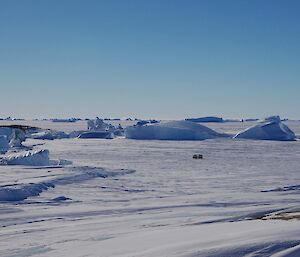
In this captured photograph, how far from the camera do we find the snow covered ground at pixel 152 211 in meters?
4.33

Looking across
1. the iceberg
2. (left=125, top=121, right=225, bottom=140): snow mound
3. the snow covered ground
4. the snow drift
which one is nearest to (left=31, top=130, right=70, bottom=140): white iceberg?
the iceberg

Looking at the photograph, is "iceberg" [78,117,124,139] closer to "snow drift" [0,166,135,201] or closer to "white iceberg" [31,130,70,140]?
"white iceberg" [31,130,70,140]

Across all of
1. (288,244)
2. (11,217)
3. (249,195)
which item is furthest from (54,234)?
(249,195)

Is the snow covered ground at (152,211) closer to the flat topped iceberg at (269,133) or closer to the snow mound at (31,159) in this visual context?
the snow mound at (31,159)

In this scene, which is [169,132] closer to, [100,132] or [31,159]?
[100,132]

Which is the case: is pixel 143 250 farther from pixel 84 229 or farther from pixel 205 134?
pixel 205 134

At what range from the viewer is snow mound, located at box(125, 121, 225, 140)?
31703 millimetres

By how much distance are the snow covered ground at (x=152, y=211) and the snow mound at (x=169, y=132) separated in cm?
1692

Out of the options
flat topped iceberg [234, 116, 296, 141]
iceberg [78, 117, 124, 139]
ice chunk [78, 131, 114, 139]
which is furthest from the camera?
iceberg [78, 117, 124, 139]

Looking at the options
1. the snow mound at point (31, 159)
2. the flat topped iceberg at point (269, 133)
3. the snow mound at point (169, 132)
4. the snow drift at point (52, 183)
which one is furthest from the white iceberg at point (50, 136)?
the snow drift at point (52, 183)

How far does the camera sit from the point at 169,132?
3184 centimetres

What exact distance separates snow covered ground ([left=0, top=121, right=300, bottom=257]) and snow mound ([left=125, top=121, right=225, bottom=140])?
55.5 feet

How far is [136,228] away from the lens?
5.83 meters

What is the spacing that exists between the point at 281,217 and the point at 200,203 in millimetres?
2186
